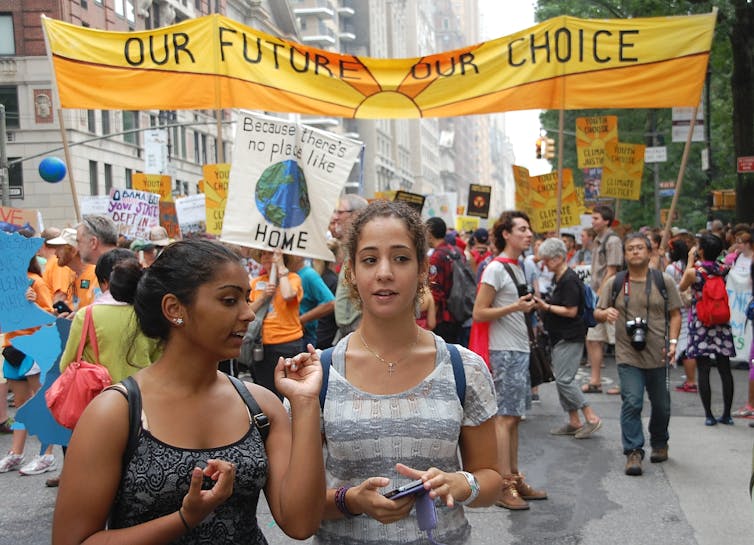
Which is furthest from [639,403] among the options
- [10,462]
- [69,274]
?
[69,274]

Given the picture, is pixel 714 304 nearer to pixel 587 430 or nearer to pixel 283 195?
pixel 587 430

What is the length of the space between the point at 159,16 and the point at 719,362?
4521 centimetres

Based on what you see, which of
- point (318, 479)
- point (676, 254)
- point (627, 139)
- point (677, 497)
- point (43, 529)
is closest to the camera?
point (318, 479)

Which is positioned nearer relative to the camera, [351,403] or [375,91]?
[351,403]

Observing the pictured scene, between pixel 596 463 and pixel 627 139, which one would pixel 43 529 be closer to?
pixel 596 463

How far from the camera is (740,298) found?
11.7m

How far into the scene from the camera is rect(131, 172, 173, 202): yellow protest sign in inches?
714

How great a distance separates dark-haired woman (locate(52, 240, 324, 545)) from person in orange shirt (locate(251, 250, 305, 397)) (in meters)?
4.19

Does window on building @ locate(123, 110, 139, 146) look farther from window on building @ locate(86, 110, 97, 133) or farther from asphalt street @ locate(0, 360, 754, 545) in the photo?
asphalt street @ locate(0, 360, 754, 545)

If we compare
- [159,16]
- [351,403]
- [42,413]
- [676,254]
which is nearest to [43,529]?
[42,413]

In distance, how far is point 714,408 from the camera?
33.8 ft

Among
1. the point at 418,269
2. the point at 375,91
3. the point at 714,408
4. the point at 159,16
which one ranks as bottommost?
the point at 714,408

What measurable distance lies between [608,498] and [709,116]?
59.9 ft

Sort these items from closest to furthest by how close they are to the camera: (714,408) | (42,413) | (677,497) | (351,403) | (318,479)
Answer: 1. (318,479)
2. (351,403)
3. (42,413)
4. (677,497)
5. (714,408)
